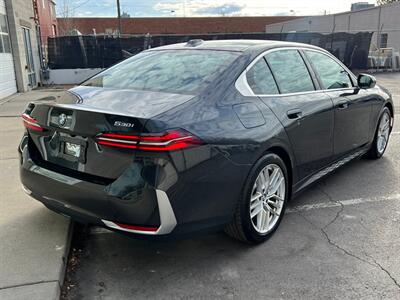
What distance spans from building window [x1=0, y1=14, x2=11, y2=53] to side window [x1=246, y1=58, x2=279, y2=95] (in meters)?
12.1

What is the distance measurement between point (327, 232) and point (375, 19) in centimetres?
2999

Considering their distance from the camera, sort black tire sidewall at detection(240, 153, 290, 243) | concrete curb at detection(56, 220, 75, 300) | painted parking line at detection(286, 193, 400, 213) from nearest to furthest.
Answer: concrete curb at detection(56, 220, 75, 300) < black tire sidewall at detection(240, 153, 290, 243) < painted parking line at detection(286, 193, 400, 213)

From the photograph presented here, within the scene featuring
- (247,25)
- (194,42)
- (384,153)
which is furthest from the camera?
(247,25)

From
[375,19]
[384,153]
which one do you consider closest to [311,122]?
[384,153]

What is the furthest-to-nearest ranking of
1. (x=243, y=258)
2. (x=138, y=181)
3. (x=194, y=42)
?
1. (x=194, y=42)
2. (x=243, y=258)
3. (x=138, y=181)

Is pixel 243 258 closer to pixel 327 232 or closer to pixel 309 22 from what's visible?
pixel 327 232

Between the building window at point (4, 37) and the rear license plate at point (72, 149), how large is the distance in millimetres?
12001

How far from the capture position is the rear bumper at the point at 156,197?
2.57m

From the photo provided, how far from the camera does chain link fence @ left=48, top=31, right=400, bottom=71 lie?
62.7 ft

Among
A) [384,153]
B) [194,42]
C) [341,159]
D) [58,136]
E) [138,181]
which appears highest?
[194,42]

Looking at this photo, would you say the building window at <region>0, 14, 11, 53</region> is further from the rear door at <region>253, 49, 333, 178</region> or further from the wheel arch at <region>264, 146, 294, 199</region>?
the wheel arch at <region>264, 146, 294, 199</region>

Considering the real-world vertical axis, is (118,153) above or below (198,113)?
below

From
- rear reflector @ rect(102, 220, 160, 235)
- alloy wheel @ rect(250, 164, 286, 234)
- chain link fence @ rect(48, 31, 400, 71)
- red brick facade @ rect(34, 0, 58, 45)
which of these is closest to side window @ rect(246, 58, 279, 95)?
alloy wheel @ rect(250, 164, 286, 234)

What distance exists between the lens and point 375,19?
1159 inches
